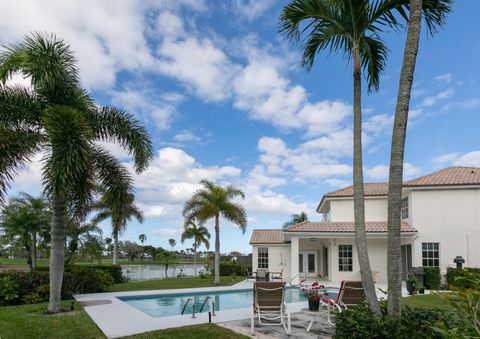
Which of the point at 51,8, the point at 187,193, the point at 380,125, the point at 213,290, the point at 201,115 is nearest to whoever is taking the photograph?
the point at 51,8

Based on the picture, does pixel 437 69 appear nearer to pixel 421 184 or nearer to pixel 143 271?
pixel 421 184

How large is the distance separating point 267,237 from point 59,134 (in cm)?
2079

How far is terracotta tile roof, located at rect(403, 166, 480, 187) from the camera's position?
20.6 meters

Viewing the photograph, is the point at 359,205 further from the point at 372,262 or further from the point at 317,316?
the point at 372,262

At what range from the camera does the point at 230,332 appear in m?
8.32

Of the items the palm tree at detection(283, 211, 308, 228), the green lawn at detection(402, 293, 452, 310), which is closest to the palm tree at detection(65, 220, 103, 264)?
the green lawn at detection(402, 293, 452, 310)

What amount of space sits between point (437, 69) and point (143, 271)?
21.0 m

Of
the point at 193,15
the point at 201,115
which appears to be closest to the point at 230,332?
the point at 193,15

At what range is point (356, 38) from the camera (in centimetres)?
733

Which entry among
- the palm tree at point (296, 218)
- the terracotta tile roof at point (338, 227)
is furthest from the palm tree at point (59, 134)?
the palm tree at point (296, 218)

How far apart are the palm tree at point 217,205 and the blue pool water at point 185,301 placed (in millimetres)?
4318

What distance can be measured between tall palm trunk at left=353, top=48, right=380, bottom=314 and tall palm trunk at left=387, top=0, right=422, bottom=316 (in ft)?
1.68

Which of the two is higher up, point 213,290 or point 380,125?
point 380,125

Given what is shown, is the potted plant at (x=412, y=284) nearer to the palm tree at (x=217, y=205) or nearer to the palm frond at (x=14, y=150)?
the palm tree at (x=217, y=205)
